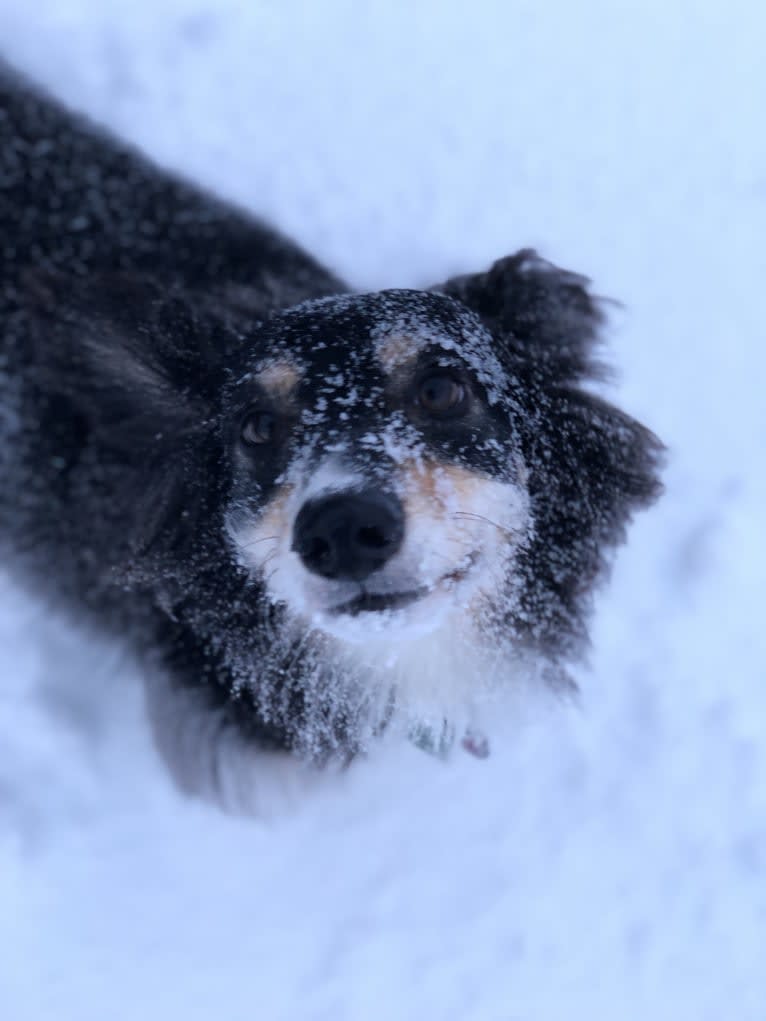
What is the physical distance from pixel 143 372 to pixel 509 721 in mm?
1381

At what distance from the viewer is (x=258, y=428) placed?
186 cm

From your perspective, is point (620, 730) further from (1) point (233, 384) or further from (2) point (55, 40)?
(2) point (55, 40)

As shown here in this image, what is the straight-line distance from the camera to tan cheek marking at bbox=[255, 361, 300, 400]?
1788mm

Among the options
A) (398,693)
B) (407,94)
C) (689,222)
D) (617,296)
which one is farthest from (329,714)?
(407,94)

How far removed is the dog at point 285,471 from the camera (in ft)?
5.57

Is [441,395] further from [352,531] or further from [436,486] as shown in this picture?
[352,531]

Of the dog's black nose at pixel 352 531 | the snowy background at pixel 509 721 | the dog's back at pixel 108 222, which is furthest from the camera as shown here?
the dog's back at pixel 108 222

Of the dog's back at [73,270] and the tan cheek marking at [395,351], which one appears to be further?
the dog's back at [73,270]

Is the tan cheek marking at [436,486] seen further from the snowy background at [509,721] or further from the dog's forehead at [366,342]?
the snowy background at [509,721]

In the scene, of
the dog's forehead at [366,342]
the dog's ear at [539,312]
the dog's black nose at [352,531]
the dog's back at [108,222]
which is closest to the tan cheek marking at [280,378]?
the dog's forehead at [366,342]

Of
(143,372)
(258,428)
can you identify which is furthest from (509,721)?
(143,372)

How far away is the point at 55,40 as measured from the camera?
3.41 m

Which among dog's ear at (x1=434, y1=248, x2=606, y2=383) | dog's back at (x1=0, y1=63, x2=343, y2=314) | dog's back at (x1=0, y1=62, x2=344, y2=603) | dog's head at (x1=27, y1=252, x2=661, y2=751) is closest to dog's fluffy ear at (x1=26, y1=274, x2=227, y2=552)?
dog's head at (x1=27, y1=252, x2=661, y2=751)

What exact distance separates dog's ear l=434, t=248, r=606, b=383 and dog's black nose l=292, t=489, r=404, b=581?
2.58 feet
